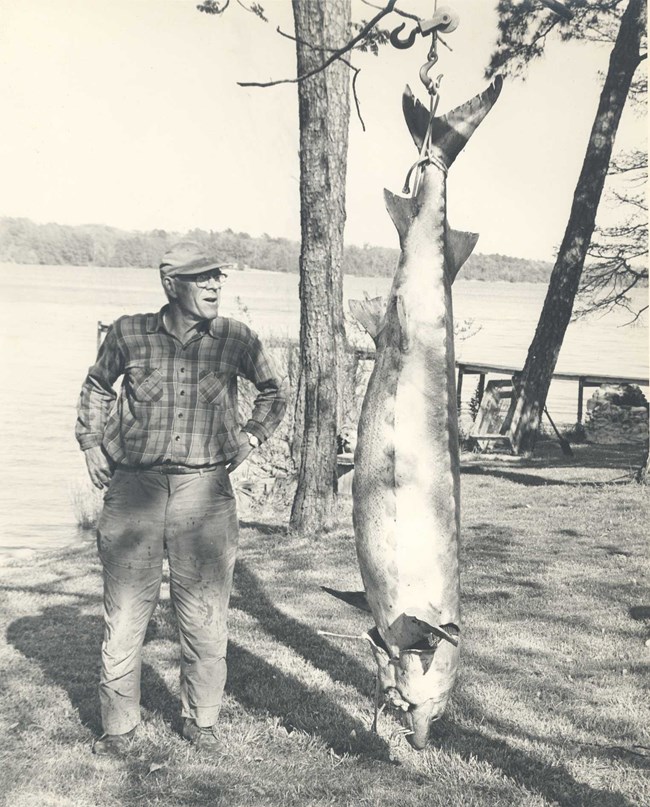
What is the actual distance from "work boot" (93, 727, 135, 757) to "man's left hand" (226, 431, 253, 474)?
135 cm

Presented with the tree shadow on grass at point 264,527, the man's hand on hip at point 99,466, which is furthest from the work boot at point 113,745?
the tree shadow on grass at point 264,527

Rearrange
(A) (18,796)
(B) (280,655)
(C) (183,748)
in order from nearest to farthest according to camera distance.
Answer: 1. (A) (18,796)
2. (C) (183,748)
3. (B) (280,655)

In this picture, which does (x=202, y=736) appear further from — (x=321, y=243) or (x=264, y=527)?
(x=264, y=527)

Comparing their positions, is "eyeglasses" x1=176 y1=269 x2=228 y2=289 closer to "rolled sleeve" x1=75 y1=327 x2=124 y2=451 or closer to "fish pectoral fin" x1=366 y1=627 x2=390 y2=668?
"rolled sleeve" x1=75 y1=327 x2=124 y2=451

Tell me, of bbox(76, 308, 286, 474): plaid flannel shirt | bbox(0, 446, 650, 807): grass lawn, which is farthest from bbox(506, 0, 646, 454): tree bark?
bbox(76, 308, 286, 474): plaid flannel shirt

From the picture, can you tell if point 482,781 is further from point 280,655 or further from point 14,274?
point 14,274

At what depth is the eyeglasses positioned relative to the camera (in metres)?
3.81

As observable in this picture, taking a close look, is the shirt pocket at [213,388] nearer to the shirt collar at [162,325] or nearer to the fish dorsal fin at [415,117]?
the shirt collar at [162,325]

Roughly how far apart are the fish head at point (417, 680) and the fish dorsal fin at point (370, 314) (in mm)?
987

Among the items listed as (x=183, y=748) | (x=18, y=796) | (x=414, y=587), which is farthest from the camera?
(x=183, y=748)

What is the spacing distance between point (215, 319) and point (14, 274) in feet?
174

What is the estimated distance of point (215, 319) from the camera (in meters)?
4.00

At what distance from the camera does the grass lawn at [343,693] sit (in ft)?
12.5

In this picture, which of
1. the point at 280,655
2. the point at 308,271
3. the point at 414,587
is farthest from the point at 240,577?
the point at 414,587
